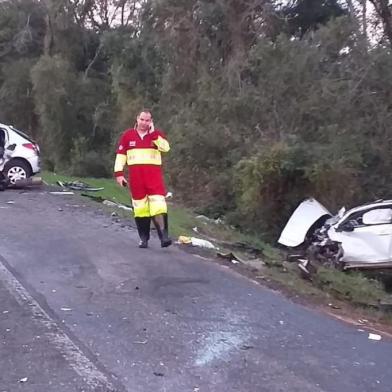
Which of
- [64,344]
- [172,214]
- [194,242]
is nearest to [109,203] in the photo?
[172,214]

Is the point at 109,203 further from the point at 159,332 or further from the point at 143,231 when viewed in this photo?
the point at 159,332

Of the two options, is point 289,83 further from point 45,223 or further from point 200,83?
point 45,223

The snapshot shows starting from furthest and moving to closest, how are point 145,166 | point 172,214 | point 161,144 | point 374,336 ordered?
1. point 172,214
2. point 145,166
3. point 161,144
4. point 374,336

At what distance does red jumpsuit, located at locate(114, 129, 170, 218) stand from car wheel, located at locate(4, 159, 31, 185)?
910cm

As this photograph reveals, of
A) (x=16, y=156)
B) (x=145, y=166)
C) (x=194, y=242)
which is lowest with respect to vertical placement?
(x=194, y=242)

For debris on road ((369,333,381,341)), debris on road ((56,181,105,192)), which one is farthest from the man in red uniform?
debris on road ((56,181,105,192))

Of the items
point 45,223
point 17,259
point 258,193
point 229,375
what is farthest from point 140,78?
point 229,375

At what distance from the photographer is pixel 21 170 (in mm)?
17891

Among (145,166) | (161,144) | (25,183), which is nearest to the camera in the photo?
(161,144)

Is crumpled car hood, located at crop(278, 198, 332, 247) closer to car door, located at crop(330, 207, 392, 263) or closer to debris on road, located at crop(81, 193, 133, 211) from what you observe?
car door, located at crop(330, 207, 392, 263)

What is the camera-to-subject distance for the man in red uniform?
9.12 meters

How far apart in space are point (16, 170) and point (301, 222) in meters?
7.09

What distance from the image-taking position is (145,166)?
9.17 m

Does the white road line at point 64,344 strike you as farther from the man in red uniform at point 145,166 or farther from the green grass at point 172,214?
the green grass at point 172,214
